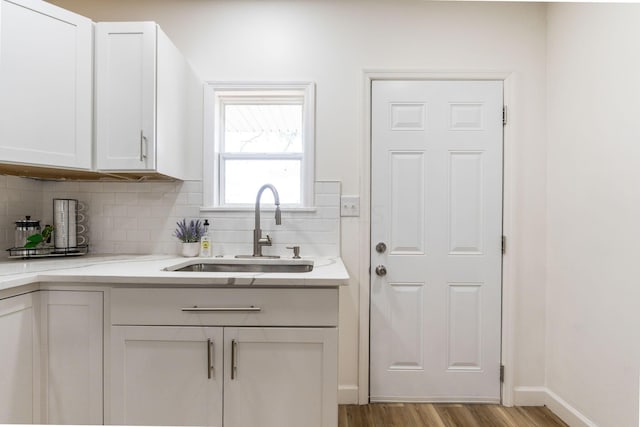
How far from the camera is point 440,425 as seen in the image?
84.0 inches

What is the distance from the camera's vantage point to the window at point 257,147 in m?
2.48

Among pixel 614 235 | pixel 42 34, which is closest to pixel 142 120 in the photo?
pixel 42 34

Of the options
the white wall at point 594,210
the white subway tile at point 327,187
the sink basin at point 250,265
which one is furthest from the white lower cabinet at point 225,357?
the white wall at point 594,210

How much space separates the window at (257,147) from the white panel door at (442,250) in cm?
52

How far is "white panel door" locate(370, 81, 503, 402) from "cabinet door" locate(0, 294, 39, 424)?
1.73 meters

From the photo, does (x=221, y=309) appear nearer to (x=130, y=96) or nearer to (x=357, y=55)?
(x=130, y=96)

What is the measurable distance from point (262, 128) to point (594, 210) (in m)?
1.95

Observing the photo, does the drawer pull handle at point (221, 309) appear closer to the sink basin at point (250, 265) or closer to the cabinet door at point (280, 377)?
the cabinet door at point (280, 377)

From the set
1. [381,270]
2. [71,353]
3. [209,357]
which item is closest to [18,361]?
[71,353]

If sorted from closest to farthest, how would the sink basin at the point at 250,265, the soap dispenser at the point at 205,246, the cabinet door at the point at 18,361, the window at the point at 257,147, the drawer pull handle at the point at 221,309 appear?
the cabinet door at the point at 18,361, the drawer pull handle at the point at 221,309, the sink basin at the point at 250,265, the soap dispenser at the point at 205,246, the window at the point at 257,147

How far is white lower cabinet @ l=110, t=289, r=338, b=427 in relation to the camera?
164cm

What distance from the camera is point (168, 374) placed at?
165cm

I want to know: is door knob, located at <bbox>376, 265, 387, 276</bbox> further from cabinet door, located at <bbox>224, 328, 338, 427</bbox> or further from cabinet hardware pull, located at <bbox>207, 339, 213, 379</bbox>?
cabinet hardware pull, located at <bbox>207, 339, 213, 379</bbox>

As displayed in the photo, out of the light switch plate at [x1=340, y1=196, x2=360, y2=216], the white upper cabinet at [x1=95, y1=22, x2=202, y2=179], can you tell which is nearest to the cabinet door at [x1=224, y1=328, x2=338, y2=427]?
the light switch plate at [x1=340, y1=196, x2=360, y2=216]
